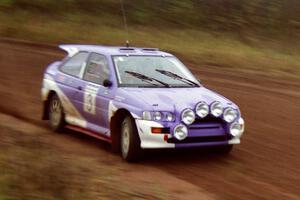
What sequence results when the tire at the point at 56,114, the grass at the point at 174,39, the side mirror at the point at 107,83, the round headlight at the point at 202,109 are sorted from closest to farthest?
the round headlight at the point at 202,109
the side mirror at the point at 107,83
the tire at the point at 56,114
the grass at the point at 174,39

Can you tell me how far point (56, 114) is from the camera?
442 inches

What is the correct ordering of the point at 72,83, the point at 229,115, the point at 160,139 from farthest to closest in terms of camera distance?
1. the point at 72,83
2. the point at 229,115
3. the point at 160,139

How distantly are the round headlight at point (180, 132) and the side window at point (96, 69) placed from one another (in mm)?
1698

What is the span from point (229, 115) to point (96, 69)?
241cm

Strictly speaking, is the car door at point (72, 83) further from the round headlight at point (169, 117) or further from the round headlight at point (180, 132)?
the round headlight at point (180, 132)

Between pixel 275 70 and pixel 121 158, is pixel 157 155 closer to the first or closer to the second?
pixel 121 158

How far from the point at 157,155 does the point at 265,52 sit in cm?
1481

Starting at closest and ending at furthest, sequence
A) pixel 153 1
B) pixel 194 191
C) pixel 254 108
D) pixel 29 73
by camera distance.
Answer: pixel 194 191, pixel 254 108, pixel 29 73, pixel 153 1

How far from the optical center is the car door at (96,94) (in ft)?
31.7

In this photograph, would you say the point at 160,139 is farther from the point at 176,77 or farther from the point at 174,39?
the point at 174,39

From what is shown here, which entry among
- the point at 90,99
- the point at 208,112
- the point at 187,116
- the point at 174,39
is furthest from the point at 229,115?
the point at 174,39

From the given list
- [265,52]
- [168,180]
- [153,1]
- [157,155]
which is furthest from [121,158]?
[153,1]

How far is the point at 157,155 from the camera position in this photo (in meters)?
9.69

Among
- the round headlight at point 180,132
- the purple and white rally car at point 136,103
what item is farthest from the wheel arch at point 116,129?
the round headlight at point 180,132
